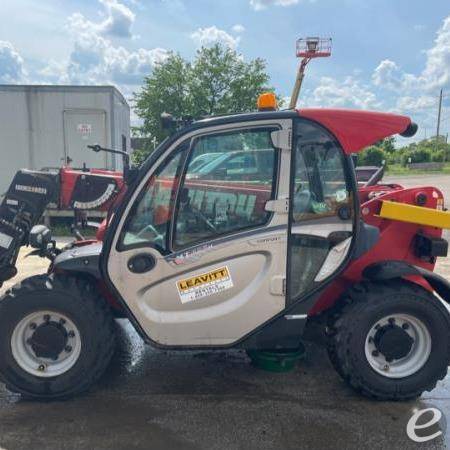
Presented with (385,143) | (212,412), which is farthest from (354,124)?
(385,143)

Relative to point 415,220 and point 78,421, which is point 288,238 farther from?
point 78,421

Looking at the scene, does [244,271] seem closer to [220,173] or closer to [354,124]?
[220,173]

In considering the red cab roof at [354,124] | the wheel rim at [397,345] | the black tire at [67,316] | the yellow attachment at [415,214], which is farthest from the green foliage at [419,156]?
the black tire at [67,316]

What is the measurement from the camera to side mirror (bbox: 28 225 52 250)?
3.94 metres

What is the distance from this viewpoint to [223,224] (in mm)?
3248

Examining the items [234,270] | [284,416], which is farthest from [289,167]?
[284,416]

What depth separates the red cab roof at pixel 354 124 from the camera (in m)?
3.22

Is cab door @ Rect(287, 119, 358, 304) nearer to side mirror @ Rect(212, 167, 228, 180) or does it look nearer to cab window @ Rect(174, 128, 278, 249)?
cab window @ Rect(174, 128, 278, 249)

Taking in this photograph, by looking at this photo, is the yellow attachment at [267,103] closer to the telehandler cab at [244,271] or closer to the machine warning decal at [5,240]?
the telehandler cab at [244,271]

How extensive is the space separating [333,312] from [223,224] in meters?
1.07

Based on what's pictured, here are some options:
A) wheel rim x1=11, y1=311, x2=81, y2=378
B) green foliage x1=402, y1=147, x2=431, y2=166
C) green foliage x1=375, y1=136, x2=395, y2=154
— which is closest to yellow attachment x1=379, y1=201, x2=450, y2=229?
green foliage x1=375, y1=136, x2=395, y2=154

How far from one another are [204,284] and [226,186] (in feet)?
2.25

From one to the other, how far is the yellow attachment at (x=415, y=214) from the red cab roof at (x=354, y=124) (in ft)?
1.80

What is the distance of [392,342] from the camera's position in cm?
342
